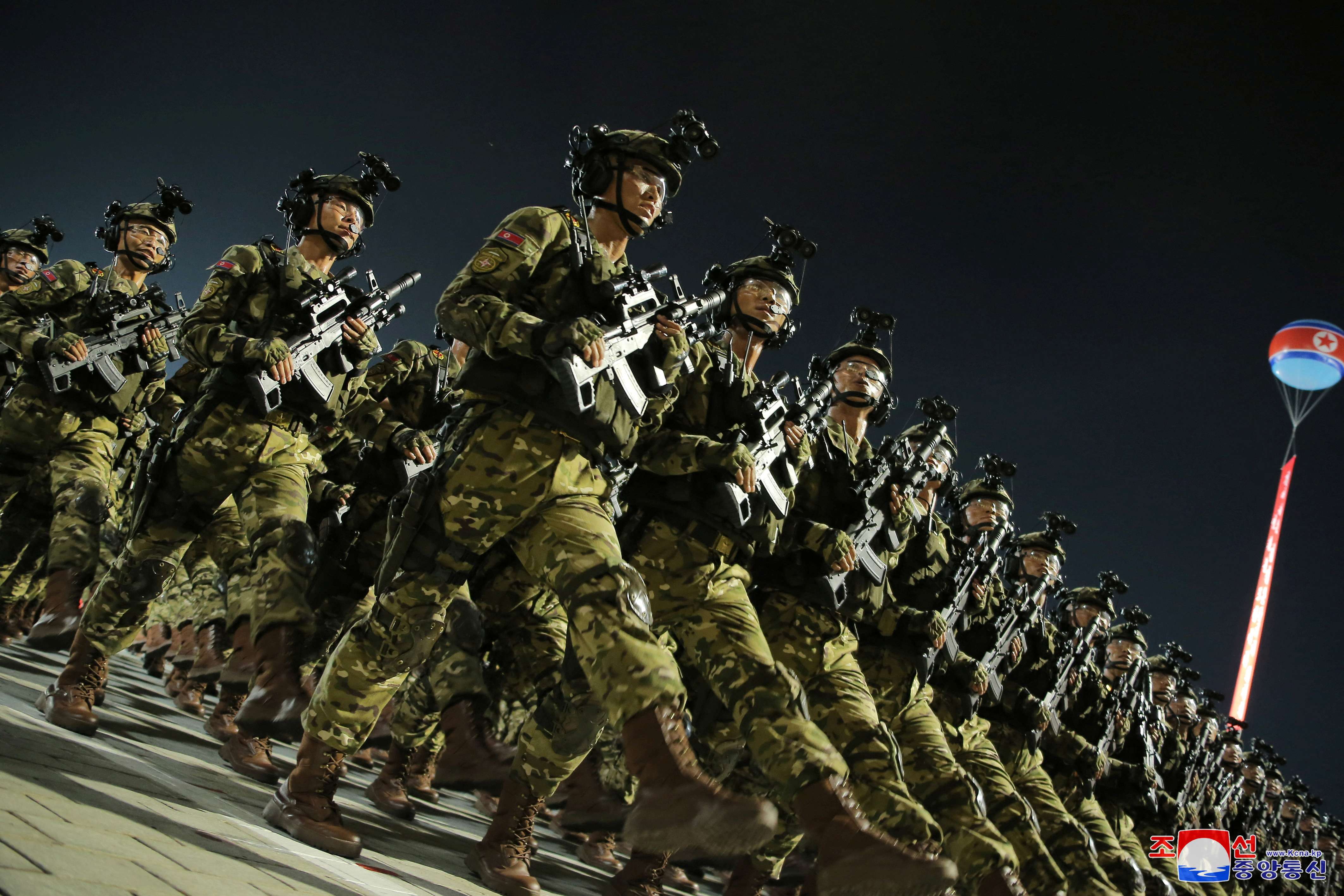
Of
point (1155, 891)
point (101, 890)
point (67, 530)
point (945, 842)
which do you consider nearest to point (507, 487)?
point (101, 890)

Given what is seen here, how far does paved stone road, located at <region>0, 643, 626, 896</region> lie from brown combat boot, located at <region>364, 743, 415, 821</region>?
85mm

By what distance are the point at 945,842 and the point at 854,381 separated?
289cm

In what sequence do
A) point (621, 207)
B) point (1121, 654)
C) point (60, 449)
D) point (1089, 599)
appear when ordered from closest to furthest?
point (621, 207) → point (60, 449) → point (1089, 599) → point (1121, 654)

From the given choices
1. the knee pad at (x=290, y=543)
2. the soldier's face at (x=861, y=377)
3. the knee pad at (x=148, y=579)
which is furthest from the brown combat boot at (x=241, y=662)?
the soldier's face at (x=861, y=377)

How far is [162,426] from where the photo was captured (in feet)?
25.3

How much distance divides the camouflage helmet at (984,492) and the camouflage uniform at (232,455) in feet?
20.2

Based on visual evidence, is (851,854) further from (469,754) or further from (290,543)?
(290,543)

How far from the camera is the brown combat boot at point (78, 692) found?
4195 mm

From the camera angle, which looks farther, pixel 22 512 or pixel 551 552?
pixel 22 512

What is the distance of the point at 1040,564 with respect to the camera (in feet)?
33.1

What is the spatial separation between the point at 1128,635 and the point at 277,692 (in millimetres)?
13444

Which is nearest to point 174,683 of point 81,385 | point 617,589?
point 81,385

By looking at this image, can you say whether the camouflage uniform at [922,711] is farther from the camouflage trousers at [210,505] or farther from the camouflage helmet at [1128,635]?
the camouflage helmet at [1128,635]

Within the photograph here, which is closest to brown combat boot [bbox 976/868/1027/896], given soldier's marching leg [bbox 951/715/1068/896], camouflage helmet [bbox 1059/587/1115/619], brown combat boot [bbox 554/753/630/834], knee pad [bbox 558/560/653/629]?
soldier's marching leg [bbox 951/715/1068/896]
